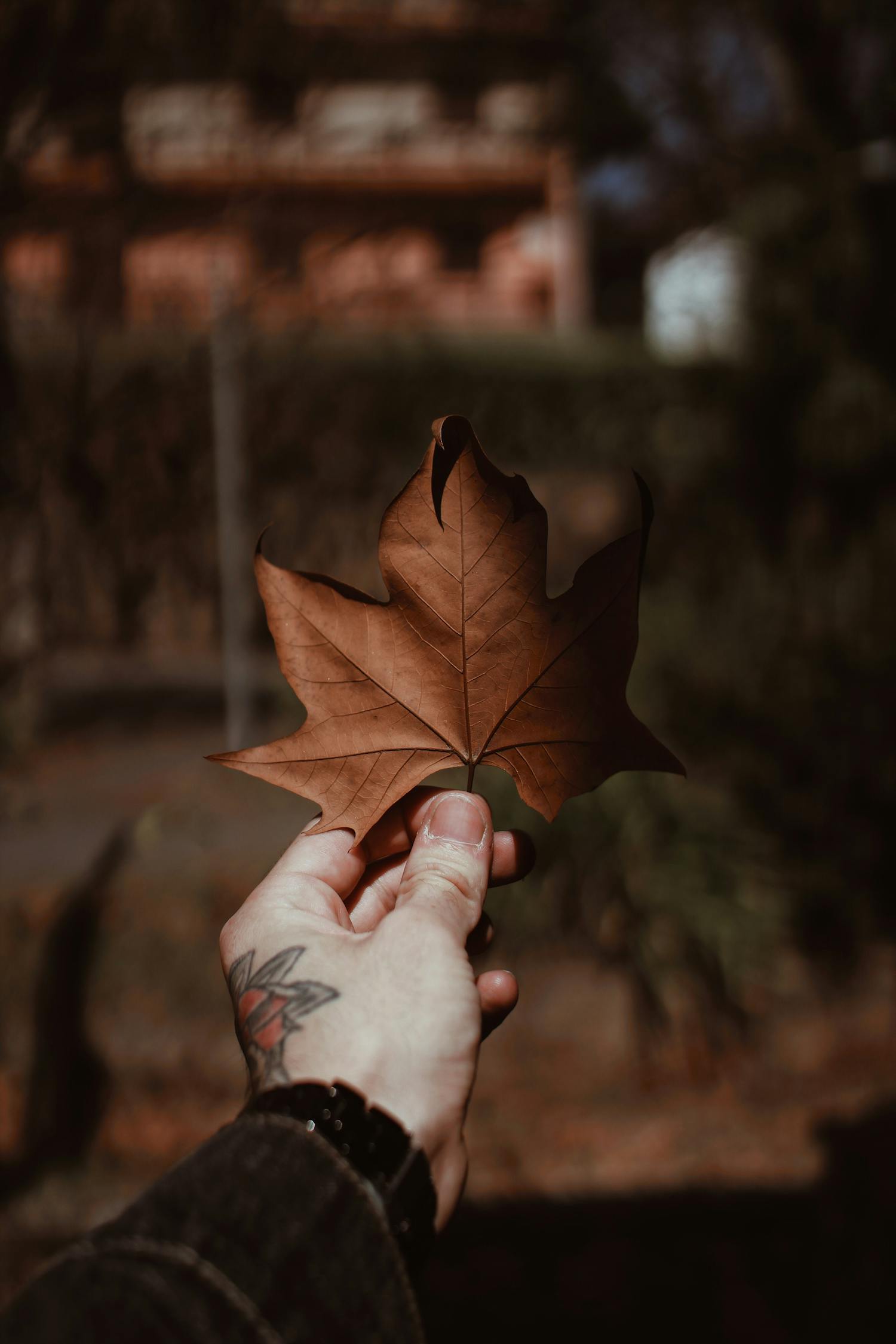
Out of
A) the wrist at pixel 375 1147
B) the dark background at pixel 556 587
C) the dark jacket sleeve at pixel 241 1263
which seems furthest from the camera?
the dark background at pixel 556 587

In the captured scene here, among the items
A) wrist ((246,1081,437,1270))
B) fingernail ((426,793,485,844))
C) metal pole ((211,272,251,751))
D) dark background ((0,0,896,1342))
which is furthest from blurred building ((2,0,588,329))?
wrist ((246,1081,437,1270))

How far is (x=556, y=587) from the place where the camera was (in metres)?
4.49

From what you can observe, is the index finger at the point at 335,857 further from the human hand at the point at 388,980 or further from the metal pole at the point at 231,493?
the metal pole at the point at 231,493

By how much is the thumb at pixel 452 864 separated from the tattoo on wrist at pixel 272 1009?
134 mm

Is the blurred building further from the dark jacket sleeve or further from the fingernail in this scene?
the dark jacket sleeve

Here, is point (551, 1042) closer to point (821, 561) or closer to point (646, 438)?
point (821, 561)

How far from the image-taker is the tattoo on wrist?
0.87 metres

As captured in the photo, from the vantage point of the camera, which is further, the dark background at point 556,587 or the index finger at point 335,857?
the dark background at point 556,587

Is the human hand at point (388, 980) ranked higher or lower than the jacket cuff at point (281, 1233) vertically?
higher

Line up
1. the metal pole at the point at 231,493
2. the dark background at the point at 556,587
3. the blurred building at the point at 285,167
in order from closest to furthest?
the dark background at the point at 556,587
the blurred building at the point at 285,167
the metal pole at the point at 231,493

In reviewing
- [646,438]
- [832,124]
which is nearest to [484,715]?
[646,438]

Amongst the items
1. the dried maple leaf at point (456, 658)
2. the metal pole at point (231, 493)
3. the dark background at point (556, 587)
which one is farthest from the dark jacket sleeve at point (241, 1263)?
the metal pole at point (231, 493)

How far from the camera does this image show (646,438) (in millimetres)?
6324

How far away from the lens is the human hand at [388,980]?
857 mm
